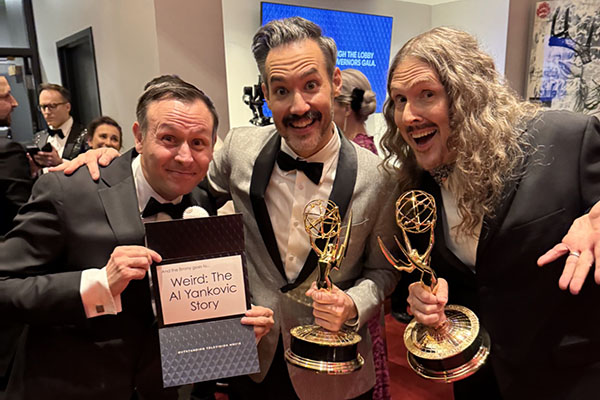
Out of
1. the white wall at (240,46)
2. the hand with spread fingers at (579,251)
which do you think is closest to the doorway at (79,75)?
the white wall at (240,46)

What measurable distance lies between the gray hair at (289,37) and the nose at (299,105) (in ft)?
0.50

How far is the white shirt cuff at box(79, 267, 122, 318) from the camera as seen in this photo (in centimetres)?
129

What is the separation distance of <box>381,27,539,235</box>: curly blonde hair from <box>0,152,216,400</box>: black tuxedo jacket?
1.04 metres

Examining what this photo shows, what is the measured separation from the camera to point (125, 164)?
1521mm

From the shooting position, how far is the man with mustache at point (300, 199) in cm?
158

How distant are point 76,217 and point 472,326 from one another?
124 cm

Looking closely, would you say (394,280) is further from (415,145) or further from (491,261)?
(415,145)

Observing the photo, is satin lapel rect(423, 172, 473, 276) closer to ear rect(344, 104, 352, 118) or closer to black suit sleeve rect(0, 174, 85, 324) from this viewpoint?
black suit sleeve rect(0, 174, 85, 324)

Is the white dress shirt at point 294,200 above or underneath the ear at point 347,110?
underneath

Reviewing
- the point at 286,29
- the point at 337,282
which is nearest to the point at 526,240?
Result: the point at 337,282

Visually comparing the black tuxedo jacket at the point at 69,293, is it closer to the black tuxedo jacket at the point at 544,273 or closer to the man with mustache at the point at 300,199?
the man with mustache at the point at 300,199

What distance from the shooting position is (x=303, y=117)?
62.1 inches

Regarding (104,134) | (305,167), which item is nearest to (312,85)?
(305,167)

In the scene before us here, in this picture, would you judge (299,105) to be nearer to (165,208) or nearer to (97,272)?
(165,208)
